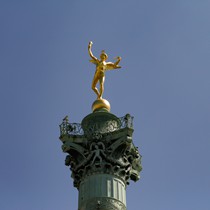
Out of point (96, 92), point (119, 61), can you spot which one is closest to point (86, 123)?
point (96, 92)

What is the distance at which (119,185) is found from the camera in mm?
28000

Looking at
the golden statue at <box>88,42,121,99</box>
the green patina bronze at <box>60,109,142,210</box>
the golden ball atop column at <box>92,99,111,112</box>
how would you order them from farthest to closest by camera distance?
1. the golden statue at <box>88,42,121,99</box>
2. the golden ball atop column at <box>92,99,111,112</box>
3. the green patina bronze at <box>60,109,142,210</box>

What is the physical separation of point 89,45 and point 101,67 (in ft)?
6.24

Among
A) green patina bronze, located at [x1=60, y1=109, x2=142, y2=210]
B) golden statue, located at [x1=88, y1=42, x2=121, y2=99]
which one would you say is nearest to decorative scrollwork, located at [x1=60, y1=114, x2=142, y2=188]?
green patina bronze, located at [x1=60, y1=109, x2=142, y2=210]

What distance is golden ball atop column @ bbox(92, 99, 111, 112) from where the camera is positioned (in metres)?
32.0

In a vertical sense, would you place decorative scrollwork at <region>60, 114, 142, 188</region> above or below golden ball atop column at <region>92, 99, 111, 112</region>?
below

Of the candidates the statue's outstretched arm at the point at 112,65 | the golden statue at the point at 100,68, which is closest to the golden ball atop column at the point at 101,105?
the golden statue at the point at 100,68

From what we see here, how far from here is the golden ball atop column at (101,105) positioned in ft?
105

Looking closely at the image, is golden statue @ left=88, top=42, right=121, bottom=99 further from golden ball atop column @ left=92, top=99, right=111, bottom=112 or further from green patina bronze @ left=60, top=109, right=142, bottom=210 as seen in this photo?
green patina bronze @ left=60, top=109, right=142, bottom=210

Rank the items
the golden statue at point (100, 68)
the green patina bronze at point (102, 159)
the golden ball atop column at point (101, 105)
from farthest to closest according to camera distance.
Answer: the golden statue at point (100, 68), the golden ball atop column at point (101, 105), the green patina bronze at point (102, 159)

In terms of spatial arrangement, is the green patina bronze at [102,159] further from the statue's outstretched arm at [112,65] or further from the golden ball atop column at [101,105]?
the statue's outstretched arm at [112,65]

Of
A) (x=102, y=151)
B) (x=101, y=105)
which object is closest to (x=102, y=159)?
(x=102, y=151)

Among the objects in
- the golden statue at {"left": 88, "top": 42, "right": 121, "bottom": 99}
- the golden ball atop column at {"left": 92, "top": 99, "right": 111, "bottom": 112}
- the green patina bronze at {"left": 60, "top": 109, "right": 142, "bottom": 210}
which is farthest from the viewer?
the golden statue at {"left": 88, "top": 42, "right": 121, "bottom": 99}

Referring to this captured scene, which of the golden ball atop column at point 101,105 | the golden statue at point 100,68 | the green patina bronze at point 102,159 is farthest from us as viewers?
the golden statue at point 100,68
